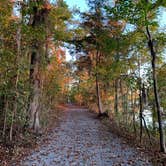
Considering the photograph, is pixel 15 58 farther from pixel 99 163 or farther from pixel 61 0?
pixel 61 0

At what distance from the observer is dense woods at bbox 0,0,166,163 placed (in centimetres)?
1236

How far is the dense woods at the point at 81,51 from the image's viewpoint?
487 inches

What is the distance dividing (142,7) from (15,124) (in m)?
8.37

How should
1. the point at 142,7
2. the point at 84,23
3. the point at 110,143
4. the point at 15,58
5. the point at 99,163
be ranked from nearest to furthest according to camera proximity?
1. the point at 99,163
2. the point at 142,7
3. the point at 15,58
4. the point at 110,143
5. the point at 84,23

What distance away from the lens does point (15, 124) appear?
15.3 meters

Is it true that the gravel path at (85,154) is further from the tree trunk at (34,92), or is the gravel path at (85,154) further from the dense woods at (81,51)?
the tree trunk at (34,92)

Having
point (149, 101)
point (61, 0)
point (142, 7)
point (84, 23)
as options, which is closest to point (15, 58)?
point (142, 7)

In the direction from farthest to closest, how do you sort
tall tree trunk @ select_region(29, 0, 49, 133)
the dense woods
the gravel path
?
tall tree trunk @ select_region(29, 0, 49, 133)
the dense woods
the gravel path

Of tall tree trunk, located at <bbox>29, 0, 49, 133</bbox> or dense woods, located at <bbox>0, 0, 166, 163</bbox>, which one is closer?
dense woods, located at <bbox>0, 0, 166, 163</bbox>

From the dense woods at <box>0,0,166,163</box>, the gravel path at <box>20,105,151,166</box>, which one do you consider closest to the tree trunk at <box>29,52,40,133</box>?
the dense woods at <box>0,0,166,163</box>

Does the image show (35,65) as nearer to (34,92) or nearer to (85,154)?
(34,92)

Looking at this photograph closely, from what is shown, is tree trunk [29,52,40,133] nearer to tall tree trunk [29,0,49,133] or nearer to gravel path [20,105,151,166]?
tall tree trunk [29,0,49,133]

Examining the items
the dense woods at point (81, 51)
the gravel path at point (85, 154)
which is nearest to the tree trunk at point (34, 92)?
the dense woods at point (81, 51)

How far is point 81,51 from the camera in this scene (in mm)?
31594
